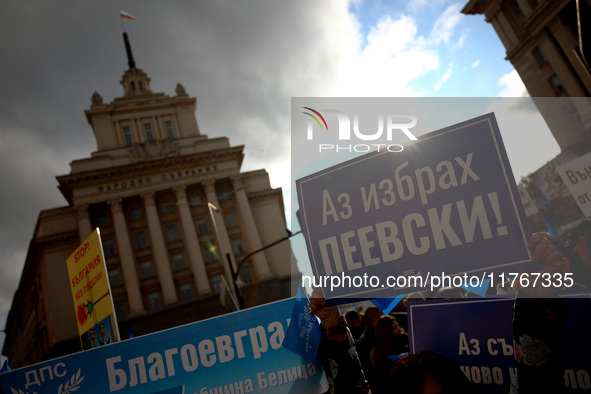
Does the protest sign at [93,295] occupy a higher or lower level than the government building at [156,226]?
lower

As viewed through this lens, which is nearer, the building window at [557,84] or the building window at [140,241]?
the building window at [557,84]

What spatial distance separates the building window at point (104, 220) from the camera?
36344 millimetres

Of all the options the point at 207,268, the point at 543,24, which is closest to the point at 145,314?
the point at 207,268

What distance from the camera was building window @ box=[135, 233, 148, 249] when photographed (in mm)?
36312

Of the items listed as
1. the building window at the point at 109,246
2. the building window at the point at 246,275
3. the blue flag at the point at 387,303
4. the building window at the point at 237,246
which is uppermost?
the building window at the point at 109,246

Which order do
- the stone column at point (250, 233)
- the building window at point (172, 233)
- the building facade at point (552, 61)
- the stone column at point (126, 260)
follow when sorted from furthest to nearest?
the building window at point (172, 233) → the stone column at point (250, 233) → the stone column at point (126, 260) → the building facade at point (552, 61)

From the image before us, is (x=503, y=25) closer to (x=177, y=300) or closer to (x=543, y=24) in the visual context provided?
(x=543, y=24)

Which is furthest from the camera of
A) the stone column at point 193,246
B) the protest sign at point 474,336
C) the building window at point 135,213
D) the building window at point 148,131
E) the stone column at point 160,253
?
the building window at point 148,131

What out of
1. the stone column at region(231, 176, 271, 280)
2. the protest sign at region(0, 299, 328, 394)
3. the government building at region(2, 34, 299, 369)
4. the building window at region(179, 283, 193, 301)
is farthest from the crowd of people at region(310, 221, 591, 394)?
the building window at region(179, 283, 193, 301)

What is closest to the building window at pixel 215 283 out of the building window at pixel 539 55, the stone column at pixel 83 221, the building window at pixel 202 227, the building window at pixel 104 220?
the building window at pixel 202 227

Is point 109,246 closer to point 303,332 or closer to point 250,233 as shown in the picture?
point 250,233

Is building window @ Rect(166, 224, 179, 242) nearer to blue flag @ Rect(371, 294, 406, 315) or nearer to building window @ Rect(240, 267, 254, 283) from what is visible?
building window @ Rect(240, 267, 254, 283)

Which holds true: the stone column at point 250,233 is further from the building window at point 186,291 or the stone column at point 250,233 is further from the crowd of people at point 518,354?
the crowd of people at point 518,354

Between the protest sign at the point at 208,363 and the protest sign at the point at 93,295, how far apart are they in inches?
46.2
